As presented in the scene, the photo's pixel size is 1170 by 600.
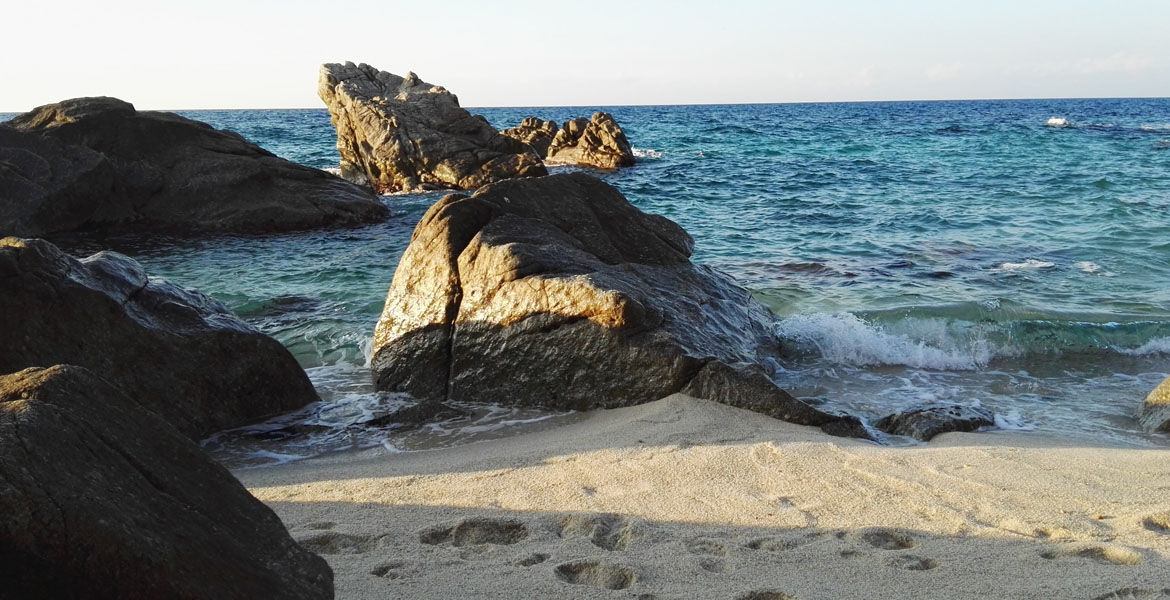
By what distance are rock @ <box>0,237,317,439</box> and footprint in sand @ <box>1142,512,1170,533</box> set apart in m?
4.63

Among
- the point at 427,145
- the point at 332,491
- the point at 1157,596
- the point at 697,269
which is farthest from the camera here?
the point at 427,145

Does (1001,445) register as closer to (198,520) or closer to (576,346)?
(576,346)

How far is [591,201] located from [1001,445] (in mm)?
3531

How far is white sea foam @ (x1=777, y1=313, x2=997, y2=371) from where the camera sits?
23.8 feet

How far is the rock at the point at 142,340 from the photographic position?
4996mm

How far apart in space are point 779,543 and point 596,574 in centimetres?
77

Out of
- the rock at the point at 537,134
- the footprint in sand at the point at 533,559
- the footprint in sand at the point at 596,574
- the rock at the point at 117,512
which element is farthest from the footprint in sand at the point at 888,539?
the rock at the point at 537,134

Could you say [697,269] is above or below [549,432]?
above

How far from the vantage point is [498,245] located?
20.4ft

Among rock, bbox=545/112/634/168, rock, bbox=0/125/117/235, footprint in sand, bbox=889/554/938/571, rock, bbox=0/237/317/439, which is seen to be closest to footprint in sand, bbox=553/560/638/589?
footprint in sand, bbox=889/554/938/571

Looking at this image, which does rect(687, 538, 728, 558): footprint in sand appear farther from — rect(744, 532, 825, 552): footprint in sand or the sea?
the sea

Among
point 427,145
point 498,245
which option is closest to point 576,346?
point 498,245

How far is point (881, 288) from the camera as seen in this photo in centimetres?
1009

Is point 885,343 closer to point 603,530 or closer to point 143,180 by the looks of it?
point 603,530
